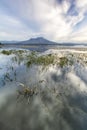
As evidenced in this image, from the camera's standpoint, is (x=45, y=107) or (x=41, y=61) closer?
(x=45, y=107)

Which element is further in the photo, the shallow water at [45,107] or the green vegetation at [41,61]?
the green vegetation at [41,61]

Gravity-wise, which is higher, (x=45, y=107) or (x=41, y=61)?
(x=45, y=107)

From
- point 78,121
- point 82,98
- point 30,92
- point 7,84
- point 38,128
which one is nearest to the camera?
point 38,128

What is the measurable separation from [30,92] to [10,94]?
3.74 ft

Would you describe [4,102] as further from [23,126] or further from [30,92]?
[23,126]

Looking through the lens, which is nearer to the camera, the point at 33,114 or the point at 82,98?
the point at 33,114

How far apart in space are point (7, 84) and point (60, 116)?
521 cm

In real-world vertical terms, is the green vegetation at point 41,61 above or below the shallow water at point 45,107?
below

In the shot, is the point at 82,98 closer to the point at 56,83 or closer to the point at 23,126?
the point at 56,83

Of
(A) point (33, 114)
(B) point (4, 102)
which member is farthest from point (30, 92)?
(A) point (33, 114)

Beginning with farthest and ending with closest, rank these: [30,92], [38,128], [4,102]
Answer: [30,92], [4,102], [38,128]

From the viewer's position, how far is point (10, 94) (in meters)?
8.84

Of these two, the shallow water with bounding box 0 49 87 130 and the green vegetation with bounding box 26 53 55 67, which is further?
the green vegetation with bounding box 26 53 55 67

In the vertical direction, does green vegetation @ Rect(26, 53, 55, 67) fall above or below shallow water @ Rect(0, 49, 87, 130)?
below
